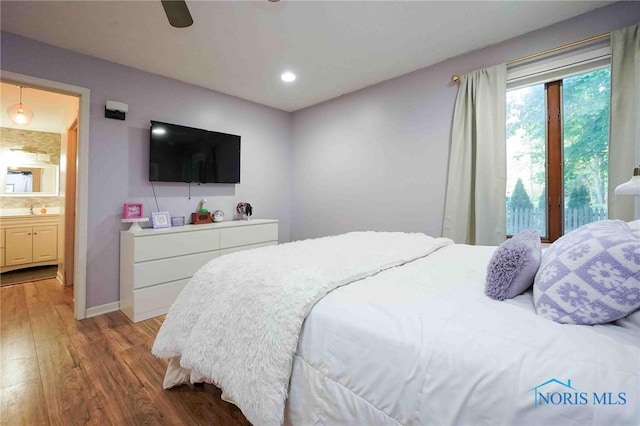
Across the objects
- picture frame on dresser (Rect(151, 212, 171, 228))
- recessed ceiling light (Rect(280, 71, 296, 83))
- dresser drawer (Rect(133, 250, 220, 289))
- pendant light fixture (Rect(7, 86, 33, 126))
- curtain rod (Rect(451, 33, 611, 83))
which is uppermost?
recessed ceiling light (Rect(280, 71, 296, 83))

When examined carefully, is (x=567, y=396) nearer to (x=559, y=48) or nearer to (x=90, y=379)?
(x=90, y=379)

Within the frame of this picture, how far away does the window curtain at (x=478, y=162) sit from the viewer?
8.46ft

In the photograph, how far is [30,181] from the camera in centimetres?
483

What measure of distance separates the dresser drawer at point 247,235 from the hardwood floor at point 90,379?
1.02 metres

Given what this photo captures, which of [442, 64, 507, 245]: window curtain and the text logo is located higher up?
[442, 64, 507, 245]: window curtain

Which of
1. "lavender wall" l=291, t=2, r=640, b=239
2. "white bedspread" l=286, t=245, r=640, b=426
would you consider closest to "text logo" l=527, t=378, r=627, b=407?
"white bedspread" l=286, t=245, r=640, b=426

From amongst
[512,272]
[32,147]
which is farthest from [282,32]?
[32,147]

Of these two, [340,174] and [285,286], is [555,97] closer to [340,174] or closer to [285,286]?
[340,174]

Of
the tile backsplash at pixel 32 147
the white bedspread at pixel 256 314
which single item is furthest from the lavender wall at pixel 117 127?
the tile backsplash at pixel 32 147

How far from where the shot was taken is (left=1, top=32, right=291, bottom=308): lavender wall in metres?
2.60

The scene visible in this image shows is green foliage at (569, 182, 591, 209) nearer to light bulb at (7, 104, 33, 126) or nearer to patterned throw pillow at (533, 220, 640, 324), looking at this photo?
patterned throw pillow at (533, 220, 640, 324)

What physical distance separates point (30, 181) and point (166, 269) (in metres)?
4.06

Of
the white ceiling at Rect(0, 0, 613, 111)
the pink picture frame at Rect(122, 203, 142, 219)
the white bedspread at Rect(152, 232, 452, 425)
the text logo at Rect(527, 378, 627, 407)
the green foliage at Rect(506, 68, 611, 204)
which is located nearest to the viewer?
the text logo at Rect(527, 378, 627, 407)

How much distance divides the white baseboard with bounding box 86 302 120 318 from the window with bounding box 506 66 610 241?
12.9 ft
